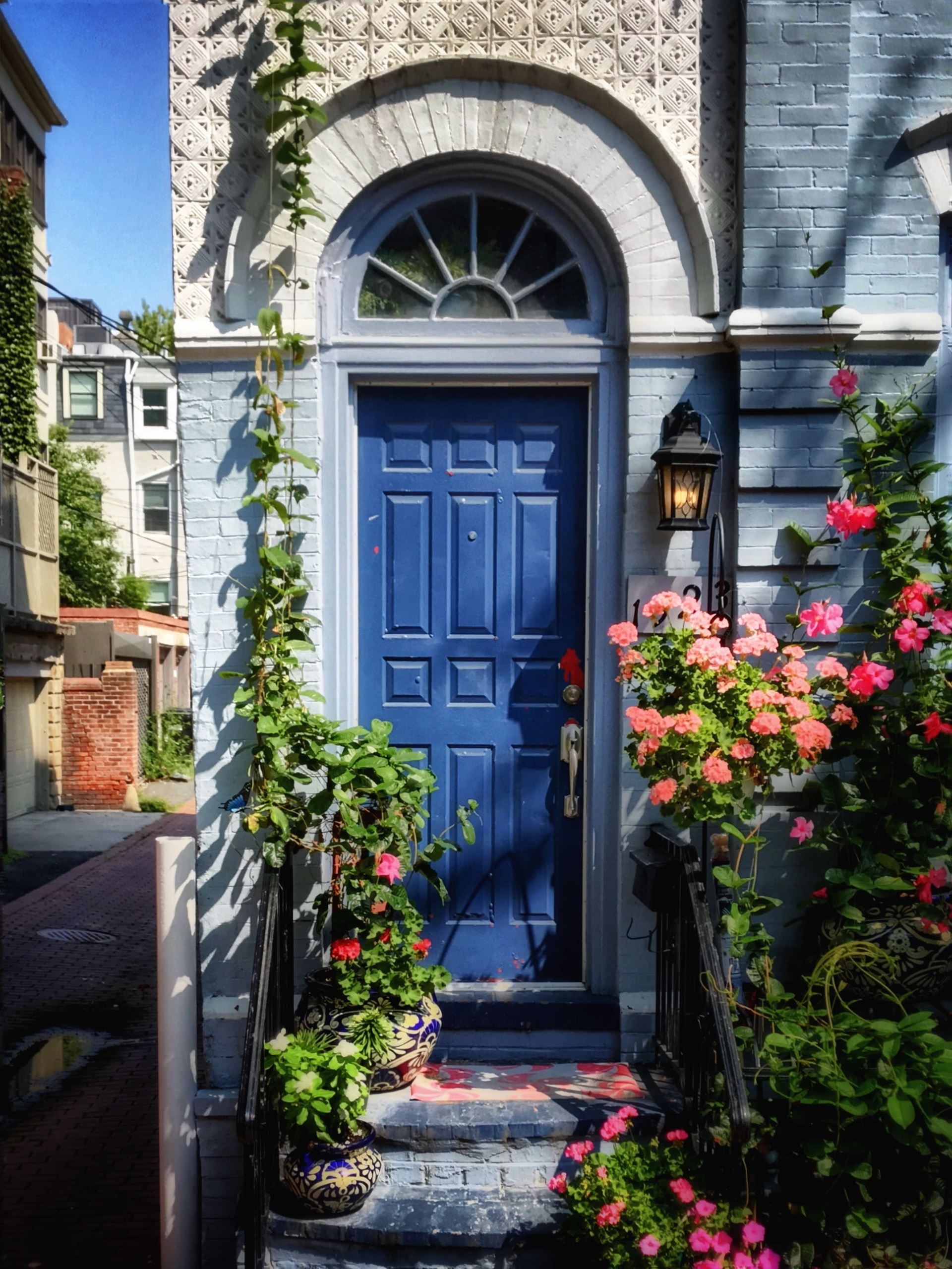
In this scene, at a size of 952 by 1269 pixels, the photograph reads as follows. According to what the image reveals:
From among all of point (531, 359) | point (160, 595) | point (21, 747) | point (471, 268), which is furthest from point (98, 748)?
point (531, 359)

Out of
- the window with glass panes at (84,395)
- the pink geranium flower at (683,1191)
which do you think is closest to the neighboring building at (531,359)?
the pink geranium flower at (683,1191)

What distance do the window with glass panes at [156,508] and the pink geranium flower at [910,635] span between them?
28.2 m

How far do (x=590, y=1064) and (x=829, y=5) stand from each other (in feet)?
13.5

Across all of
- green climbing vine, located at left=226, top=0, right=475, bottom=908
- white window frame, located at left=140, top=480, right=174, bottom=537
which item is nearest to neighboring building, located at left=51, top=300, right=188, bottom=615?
white window frame, located at left=140, top=480, right=174, bottom=537

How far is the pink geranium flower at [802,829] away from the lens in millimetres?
3777

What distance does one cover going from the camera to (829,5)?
12.9ft

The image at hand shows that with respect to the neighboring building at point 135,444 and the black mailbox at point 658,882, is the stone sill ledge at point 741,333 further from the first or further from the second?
the neighboring building at point 135,444

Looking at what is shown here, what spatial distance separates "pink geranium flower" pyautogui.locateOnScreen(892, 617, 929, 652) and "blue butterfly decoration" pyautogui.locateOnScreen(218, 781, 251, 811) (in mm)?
2405

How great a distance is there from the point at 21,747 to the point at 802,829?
14623mm

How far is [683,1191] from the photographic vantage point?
303cm

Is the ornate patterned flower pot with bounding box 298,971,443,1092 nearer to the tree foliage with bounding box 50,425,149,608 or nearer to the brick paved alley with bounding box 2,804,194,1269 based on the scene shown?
the brick paved alley with bounding box 2,804,194,1269

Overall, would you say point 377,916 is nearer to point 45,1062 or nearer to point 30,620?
point 45,1062

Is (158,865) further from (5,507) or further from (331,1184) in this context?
(5,507)

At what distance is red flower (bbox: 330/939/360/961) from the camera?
3.64 metres
